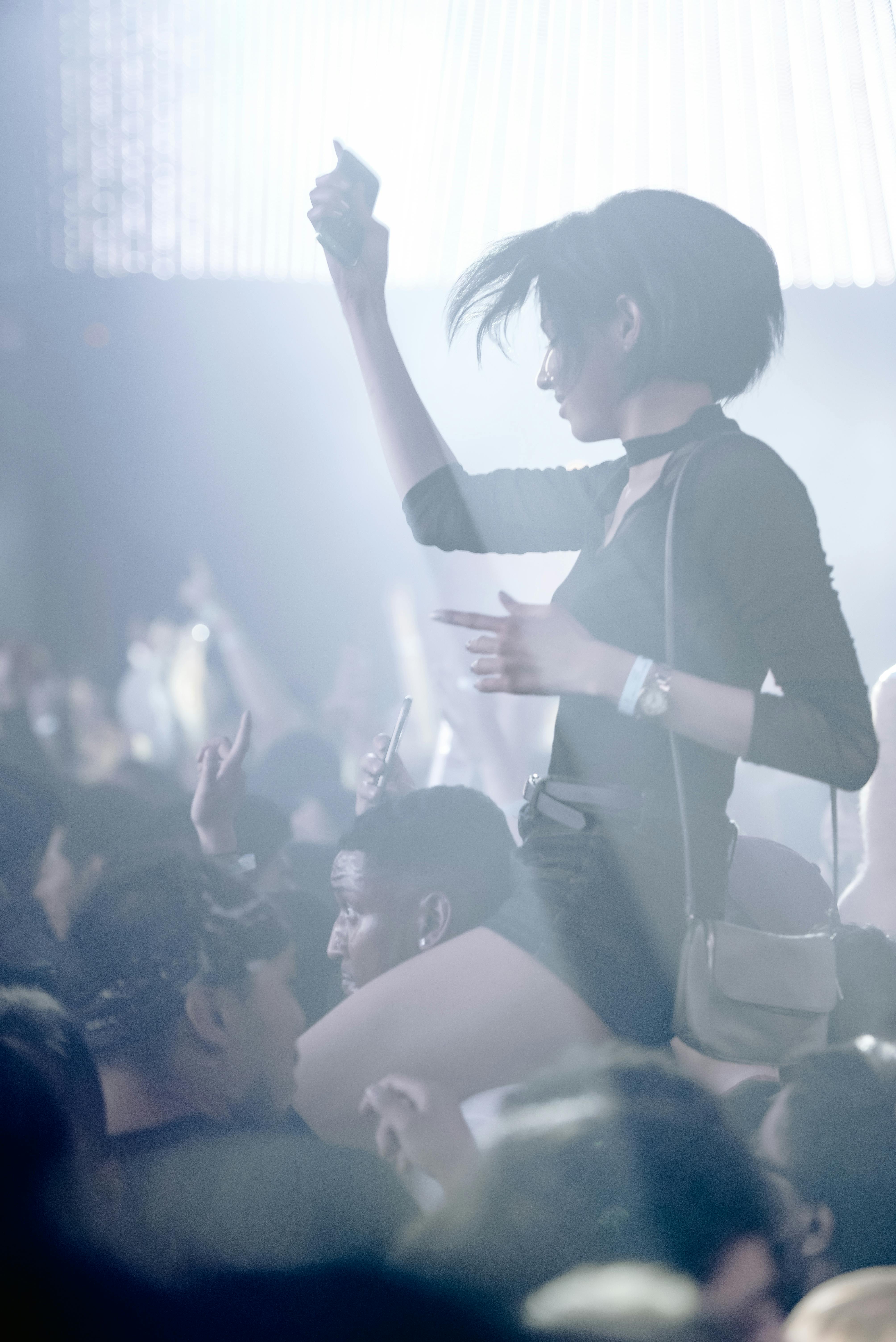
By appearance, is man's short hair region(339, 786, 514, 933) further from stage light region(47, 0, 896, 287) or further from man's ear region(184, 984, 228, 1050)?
stage light region(47, 0, 896, 287)

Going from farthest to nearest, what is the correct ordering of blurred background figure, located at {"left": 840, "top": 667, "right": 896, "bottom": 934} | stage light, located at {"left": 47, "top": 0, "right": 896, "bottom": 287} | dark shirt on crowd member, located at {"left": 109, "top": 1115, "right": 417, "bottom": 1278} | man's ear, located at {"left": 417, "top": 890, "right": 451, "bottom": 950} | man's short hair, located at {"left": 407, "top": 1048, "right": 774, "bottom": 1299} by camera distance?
stage light, located at {"left": 47, "top": 0, "right": 896, "bottom": 287}, blurred background figure, located at {"left": 840, "top": 667, "right": 896, "bottom": 934}, man's ear, located at {"left": 417, "top": 890, "right": 451, "bottom": 950}, dark shirt on crowd member, located at {"left": 109, "top": 1115, "right": 417, "bottom": 1278}, man's short hair, located at {"left": 407, "top": 1048, "right": 774, "bottom": 1299}

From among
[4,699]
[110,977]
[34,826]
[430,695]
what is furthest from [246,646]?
[110,977]

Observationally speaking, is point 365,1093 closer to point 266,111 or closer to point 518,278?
point 518,278

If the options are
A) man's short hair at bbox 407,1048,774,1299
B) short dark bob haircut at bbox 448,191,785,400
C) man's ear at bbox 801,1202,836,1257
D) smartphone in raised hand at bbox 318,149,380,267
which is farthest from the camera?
smartphone in raised hand at bbox 318,149,380,267

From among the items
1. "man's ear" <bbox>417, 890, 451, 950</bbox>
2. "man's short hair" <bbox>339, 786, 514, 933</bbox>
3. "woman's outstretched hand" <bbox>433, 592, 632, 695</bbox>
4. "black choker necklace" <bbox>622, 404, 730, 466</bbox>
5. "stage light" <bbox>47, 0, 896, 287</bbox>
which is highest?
"stage light" <bbox>47, 0, 896, 287</bbox>

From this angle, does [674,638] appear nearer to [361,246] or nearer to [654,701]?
[654,701]

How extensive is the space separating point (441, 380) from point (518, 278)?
451 centimetres

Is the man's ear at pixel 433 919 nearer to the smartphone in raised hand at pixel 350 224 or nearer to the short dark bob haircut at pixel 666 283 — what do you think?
the short dark bob haircut at pixel 666 283

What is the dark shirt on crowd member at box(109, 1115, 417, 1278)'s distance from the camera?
1190 mm

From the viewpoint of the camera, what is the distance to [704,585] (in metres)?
1.43

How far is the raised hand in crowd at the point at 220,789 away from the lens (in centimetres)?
216

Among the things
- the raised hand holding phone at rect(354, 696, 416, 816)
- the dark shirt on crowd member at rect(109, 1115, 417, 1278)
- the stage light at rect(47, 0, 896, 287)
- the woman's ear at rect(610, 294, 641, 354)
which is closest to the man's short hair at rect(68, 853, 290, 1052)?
the dark shirt on crowd member at rect(109, 1115, 417, 1278)

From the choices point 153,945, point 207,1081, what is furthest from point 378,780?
point 207,1081

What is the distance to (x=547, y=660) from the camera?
1.33 m
